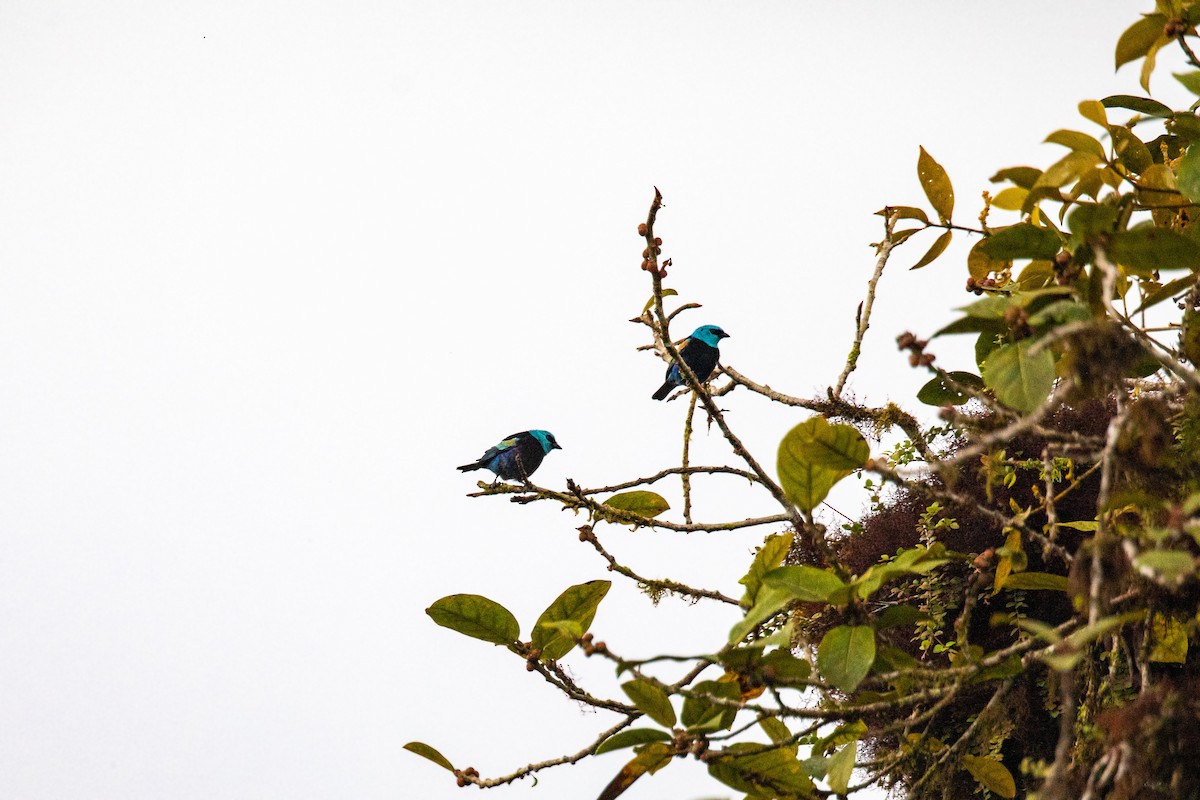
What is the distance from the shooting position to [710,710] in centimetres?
157

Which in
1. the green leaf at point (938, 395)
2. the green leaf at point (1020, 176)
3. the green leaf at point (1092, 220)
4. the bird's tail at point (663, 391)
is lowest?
the green leaf at point (1092, 220)

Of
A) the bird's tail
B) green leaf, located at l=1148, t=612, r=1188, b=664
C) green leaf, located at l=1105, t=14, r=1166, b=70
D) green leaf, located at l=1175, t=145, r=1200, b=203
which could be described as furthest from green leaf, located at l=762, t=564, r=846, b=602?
the bird's tail

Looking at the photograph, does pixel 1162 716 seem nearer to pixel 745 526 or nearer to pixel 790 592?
pixel 790 592

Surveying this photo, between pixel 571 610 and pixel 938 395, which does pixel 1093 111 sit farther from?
pixel 571 610

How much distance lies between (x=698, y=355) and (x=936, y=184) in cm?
266

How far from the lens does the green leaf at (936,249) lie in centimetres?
218

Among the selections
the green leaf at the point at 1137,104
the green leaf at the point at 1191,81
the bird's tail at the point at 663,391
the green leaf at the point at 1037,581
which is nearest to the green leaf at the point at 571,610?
the green leaf at the point at 1037,581

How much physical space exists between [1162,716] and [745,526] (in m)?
1.30

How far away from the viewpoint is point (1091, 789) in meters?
1.16

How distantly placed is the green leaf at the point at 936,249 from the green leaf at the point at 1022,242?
25.4 inches

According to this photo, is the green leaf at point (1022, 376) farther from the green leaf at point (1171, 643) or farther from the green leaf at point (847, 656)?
the green leaf at point (1171, 643)

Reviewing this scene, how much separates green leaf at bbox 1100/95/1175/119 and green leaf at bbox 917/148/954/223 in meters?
0.31

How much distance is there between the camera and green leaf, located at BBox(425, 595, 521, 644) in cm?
186

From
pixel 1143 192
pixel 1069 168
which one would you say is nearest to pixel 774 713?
pixel 1069 168
